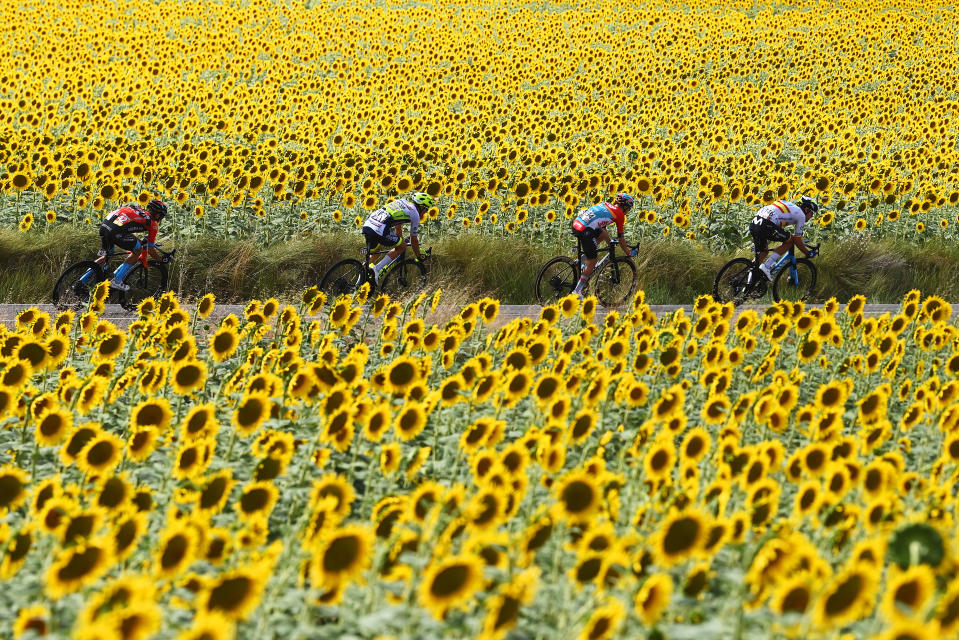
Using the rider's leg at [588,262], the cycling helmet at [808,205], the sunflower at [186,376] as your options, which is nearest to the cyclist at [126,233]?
the rider's leg at [588,262]

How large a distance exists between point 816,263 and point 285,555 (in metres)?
12.3

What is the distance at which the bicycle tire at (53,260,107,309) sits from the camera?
11.3m

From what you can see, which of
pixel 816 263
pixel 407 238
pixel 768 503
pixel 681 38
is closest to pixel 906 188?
pixel 816 263

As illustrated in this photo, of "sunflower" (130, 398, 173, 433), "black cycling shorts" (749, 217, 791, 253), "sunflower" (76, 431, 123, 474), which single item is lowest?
"black cycling shorts" (749, 217, 791, 253)

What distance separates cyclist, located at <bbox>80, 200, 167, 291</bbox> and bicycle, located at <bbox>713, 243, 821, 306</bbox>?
24.8 feet

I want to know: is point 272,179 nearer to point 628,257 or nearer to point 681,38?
point 628,257

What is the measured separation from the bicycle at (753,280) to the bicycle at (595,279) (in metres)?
1.30

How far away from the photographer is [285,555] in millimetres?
4152

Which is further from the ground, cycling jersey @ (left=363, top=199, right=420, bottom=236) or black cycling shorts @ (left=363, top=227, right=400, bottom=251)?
cycling jersey @ (left=363, top=199, right=420, bottom=236)

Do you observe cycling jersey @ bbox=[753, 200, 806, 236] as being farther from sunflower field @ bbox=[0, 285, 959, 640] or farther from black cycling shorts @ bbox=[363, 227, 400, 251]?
sunflower field @ bbox=[0, 285, 959, 640]

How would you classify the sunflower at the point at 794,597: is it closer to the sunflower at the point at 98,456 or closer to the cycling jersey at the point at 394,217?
the sunflower at the point at 98,456

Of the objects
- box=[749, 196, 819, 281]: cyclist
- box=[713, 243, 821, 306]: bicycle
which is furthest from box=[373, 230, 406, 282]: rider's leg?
box=[749, 196, 819, 281]: cyclist

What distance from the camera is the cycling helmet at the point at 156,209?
38.0ft

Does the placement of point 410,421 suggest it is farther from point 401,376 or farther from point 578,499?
point 578,499
